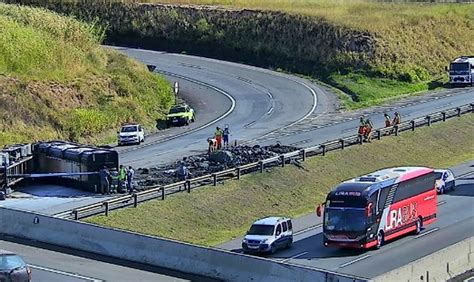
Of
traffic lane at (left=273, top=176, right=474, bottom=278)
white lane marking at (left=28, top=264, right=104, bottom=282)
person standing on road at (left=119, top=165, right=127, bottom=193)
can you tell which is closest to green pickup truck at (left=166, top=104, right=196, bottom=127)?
person standing on road at (left=119, top=165, right=127, bottom=193)

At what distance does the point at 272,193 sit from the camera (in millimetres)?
56062

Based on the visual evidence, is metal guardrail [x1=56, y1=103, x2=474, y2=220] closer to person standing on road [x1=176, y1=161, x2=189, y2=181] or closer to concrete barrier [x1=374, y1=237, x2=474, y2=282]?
person standing on road [x1=176, y1=161, x2=189, y2=181]

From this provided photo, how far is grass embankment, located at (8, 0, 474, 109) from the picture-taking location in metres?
91.0

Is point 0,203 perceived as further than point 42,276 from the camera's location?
Yes

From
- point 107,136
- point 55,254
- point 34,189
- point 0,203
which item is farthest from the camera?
point 107,136

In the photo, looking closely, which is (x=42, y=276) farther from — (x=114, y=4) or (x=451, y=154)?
(x=114, y=4)

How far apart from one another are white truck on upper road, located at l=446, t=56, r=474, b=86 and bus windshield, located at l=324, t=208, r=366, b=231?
45.0 m

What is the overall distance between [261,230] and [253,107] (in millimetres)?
33577

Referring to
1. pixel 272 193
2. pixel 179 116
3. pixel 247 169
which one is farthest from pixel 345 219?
pixel 179 116

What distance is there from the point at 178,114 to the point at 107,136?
6.11 metres

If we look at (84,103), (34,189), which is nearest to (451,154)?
(84,103)

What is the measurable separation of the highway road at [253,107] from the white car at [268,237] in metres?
14.2

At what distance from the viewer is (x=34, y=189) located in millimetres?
54375

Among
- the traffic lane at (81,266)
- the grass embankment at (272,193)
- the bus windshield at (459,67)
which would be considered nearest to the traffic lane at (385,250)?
the grass embankment at (272,193)
